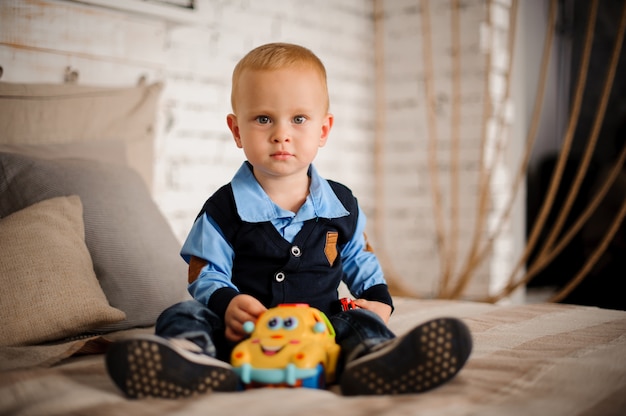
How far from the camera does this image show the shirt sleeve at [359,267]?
53.9 inches

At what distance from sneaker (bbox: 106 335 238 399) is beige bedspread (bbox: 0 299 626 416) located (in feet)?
0.09

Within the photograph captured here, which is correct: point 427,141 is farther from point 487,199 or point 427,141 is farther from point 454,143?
point 487,199

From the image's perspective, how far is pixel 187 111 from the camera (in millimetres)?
2539

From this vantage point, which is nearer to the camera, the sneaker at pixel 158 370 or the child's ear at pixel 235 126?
the sneaker at pixel 158 370

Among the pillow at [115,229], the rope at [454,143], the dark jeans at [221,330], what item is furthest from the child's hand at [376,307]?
the rope at [454,143]

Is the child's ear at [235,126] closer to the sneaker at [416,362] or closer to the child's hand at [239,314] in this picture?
the child's hand at [239,314]

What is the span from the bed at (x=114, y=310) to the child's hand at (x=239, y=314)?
0.17 metres

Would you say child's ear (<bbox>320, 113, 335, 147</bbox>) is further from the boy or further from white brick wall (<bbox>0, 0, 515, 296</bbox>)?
white brick wall (<bbox>0, 0, 515, 296</bbox>)

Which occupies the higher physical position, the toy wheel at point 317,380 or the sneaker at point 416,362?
the sneaker at point 416,362

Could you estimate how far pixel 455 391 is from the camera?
3.16 ft

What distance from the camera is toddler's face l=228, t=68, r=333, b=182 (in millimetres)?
1216

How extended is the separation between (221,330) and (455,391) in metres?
0.41

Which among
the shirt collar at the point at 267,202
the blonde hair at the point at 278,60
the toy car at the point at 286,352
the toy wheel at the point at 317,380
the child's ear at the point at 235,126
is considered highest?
the blonde hair at the point at 278,60

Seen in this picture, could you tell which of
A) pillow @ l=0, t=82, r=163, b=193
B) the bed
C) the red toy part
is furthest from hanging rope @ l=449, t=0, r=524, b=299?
the red toy part
